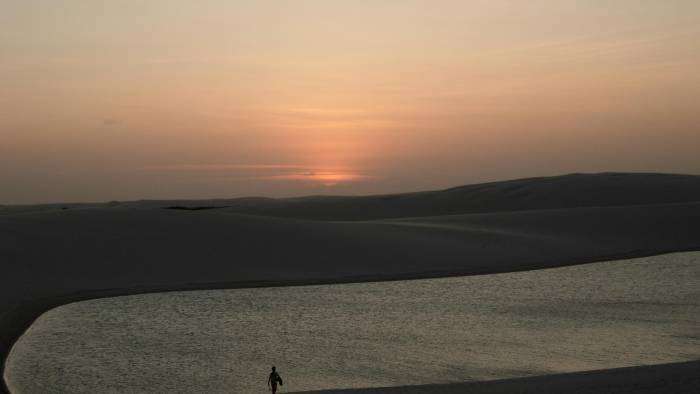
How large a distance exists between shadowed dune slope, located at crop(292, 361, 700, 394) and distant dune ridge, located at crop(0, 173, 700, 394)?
10241mm

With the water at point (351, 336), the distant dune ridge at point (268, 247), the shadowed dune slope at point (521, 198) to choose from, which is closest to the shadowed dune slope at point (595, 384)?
the water at point (351, 336)

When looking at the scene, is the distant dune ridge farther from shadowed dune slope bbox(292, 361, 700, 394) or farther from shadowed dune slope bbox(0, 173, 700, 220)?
shadowed dune slope bbox(0, 173, 700, 220)

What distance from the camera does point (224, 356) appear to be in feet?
55.0

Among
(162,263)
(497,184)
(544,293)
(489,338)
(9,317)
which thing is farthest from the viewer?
(497,184)

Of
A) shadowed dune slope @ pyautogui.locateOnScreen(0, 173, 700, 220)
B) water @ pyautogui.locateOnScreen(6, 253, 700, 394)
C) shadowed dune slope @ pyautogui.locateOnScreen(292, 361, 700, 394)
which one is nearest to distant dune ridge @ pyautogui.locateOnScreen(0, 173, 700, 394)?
water @ pyautogui.locateOnScreen(6, 253, 700, 394)

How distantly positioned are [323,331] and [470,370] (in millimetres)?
5179

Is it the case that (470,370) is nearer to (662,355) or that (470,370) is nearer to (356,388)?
(356,388)

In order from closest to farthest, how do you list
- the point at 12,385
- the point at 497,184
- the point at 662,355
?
the point at 12,385
the point at 662,355
the point at 497,184

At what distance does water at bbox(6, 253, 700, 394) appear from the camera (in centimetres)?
1502

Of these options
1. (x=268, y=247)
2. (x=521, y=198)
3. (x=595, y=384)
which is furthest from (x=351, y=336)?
(x=521, y=198)

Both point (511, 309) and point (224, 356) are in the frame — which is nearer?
point (224, 356)

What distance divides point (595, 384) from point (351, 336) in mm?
6846

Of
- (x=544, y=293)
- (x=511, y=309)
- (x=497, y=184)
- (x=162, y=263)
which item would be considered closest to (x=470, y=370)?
(x=511, y=309)

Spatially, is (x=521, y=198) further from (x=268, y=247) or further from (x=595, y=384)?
(x=595, y=384)
